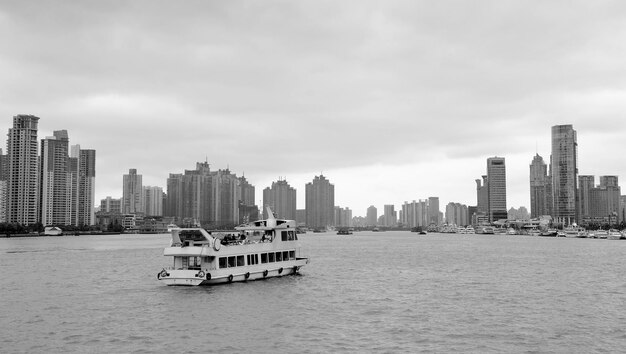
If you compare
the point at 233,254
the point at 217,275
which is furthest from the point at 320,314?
the point at 233,254

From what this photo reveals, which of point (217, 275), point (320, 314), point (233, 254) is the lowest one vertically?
point (320, 314)

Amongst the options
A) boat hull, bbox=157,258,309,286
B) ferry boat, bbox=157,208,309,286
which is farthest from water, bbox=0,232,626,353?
ferry boat, bbox=157,208,309,286

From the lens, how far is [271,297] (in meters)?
48.4

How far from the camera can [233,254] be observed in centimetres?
5381

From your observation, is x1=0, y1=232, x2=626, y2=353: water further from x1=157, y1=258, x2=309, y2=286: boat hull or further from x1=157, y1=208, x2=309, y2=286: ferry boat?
x1=157, y1=208, x2=309, y2=286: ferry boat

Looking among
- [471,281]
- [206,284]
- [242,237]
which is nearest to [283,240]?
[242,237]

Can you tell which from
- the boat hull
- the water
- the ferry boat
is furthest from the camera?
the ferry boat

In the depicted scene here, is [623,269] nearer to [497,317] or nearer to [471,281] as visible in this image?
[471,281]

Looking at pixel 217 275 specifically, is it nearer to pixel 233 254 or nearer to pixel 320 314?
pixel 233 254

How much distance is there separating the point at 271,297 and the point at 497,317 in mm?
17600

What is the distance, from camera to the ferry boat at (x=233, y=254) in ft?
167

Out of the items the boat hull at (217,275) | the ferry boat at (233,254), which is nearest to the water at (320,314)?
the boat hull at (217,275)

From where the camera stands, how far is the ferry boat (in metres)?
50.9

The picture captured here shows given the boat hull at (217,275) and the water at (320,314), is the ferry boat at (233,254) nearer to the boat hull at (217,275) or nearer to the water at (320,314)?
the boat hull at (217,275)
